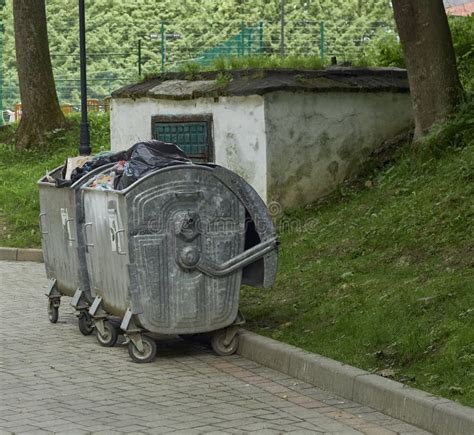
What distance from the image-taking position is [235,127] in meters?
15.2

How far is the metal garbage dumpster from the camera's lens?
9.59m

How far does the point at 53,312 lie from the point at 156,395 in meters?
3.40

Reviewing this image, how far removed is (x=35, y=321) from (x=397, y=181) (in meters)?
4.22

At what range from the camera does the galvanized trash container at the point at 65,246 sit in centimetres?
1090

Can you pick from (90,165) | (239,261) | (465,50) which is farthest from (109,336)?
(465,50)

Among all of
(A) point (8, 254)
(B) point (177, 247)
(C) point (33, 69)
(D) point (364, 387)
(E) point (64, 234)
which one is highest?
(C) point (33, 69)

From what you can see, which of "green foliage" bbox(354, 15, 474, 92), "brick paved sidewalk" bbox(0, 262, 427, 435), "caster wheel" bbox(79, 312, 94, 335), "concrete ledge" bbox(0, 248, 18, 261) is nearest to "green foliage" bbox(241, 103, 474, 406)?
"brick paved sidewalk" bbox(0, 262, 427, 435)

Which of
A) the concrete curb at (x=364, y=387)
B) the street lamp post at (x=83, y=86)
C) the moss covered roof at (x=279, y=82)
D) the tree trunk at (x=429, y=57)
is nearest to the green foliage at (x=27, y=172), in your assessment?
the street lamp post at (x=83, y=86)

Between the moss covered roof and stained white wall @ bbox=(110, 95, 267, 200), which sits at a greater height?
the moss covered roof

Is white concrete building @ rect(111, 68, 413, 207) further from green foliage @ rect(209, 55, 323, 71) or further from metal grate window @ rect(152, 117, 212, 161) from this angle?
green foliage @ rect(209, 55, 323, 71)

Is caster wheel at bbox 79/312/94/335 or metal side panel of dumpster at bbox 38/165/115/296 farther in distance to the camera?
caster wheel at bbox 79/312/94/335

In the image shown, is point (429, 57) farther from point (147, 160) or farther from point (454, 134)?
point (147, 160)

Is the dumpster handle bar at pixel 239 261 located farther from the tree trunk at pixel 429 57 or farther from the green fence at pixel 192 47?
the green fence at pixel 192 47

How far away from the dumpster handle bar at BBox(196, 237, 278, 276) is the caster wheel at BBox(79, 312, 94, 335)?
1.71 metres
